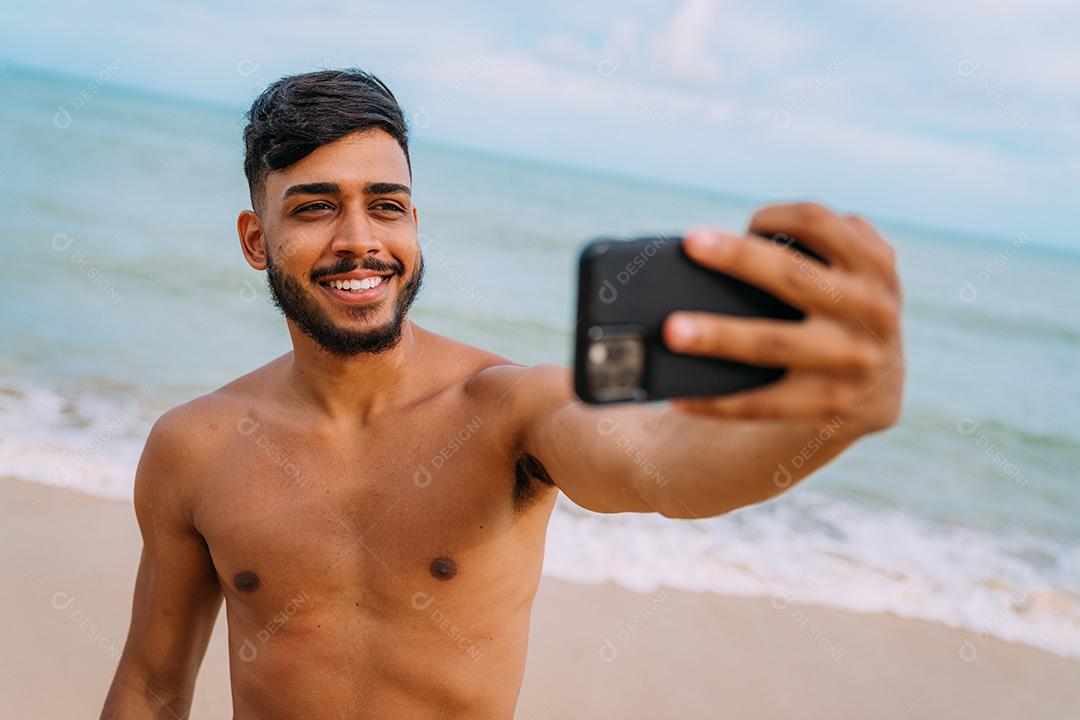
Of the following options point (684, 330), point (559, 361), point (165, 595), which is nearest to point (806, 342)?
point (684, 330)

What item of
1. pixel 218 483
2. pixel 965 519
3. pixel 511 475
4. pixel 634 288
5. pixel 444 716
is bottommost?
pixel 965 519

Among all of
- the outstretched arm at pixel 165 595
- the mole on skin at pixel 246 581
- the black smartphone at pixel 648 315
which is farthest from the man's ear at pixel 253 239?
the black smartphone at pixel 648 315

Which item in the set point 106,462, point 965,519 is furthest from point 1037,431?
point 106,462

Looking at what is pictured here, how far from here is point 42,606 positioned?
4.25m

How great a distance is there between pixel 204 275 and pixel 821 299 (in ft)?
41.7

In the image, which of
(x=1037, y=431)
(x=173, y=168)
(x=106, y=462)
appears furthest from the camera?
(x=173, y=168)

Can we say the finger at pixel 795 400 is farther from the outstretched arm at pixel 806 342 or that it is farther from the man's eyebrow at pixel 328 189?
the man's eyebrow at pixel 328 189

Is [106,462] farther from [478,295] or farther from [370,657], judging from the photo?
[478,295]

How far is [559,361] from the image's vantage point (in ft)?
34.7

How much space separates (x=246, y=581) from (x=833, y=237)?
1902mm

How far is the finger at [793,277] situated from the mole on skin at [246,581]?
1790 mm

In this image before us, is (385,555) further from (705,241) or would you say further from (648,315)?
(705,241)

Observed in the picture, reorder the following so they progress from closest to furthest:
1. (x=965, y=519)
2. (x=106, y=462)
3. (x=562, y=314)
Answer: (x=106, y=462) < (x=965, y=519) < (x=562, y=314)

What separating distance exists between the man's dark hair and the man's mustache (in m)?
0.31
